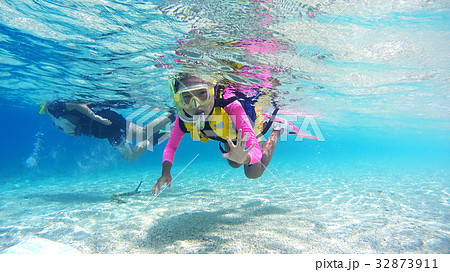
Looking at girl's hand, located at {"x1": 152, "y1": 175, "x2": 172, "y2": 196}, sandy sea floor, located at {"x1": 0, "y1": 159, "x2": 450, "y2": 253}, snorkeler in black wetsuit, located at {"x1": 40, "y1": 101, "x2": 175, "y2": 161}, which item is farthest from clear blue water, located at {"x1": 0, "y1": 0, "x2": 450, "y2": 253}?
snorkeler in black wetsuit, located at {"x1": 40, "y1": 101, "x2": 175, "y2": 161}

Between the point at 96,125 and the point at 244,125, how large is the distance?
390 inches

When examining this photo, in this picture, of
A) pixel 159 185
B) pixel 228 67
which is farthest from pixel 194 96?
pixel 228 67

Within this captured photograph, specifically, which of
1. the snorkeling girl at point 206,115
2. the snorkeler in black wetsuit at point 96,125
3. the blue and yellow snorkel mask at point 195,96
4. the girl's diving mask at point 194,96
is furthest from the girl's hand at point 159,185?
the snorkeler in black wetsuit at point 96,125

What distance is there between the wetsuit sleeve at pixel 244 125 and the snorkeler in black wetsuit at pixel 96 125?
7555mm

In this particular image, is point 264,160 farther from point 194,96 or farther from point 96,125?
point 96,125

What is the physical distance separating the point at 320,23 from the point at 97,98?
15.1 metres

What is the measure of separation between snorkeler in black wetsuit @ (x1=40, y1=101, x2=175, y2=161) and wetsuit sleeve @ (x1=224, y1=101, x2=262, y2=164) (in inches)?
297

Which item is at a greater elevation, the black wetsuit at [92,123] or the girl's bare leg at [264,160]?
the black wetsuit at [92,123]

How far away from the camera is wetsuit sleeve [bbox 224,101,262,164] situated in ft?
14.7

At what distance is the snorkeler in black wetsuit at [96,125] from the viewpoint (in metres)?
10.9

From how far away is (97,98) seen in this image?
15.2m

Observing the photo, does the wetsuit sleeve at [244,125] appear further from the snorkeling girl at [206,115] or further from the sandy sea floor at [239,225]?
the sandy sea floor at [239,225]

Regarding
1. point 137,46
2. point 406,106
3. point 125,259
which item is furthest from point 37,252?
point 406,106

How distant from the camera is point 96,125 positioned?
11.3 m
